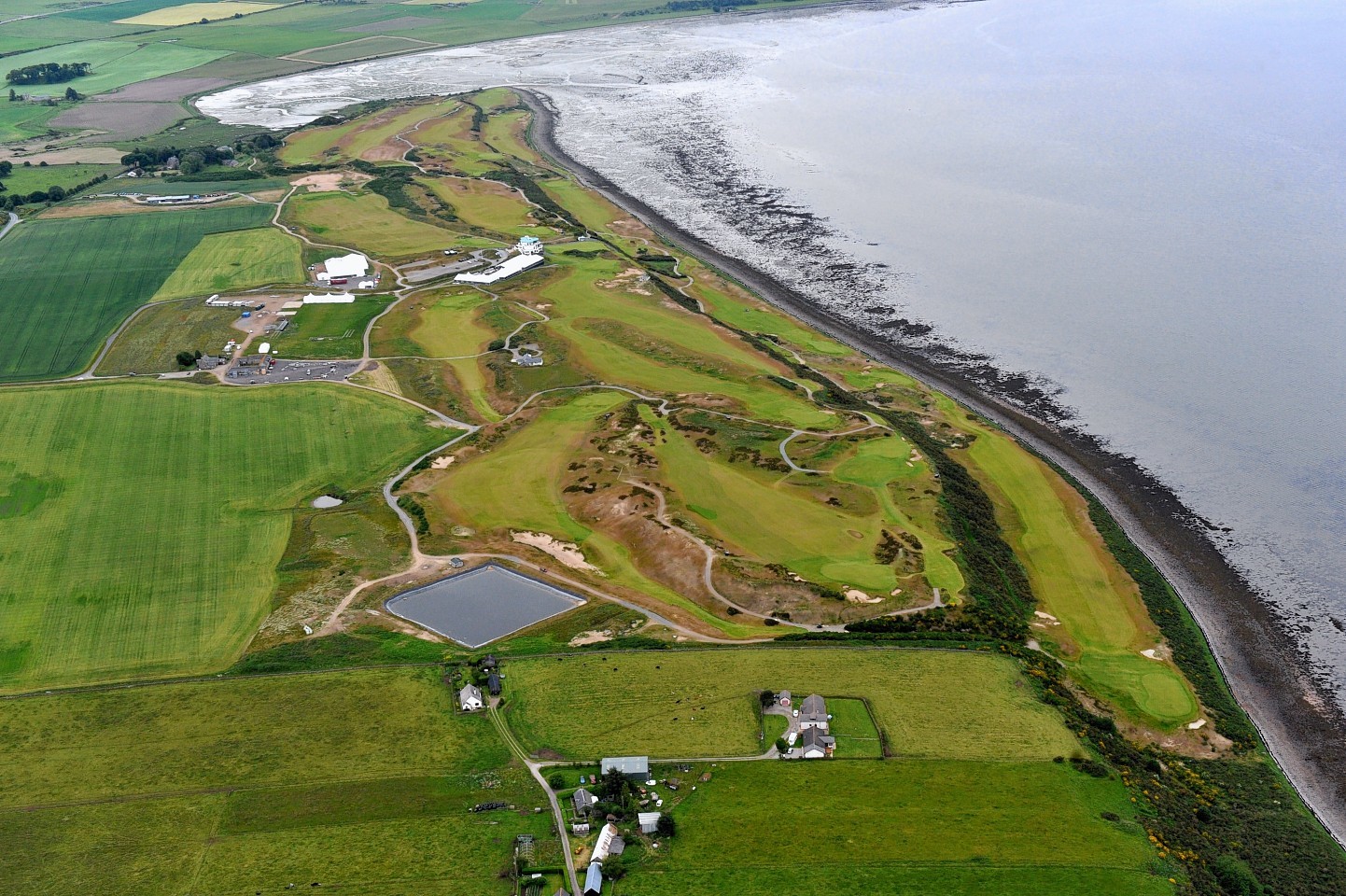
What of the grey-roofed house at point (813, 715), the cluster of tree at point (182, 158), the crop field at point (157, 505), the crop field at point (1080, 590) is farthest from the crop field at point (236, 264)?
the grey-roofed house at point (813, 715)

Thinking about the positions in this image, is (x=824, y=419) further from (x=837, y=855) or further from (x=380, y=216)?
(x=380, y=216)

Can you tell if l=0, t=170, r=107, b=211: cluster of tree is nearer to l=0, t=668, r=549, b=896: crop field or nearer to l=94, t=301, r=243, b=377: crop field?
l=94, t=301, r=243, b=377: crop field

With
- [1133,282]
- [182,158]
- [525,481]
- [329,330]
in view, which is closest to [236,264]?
[329,330]

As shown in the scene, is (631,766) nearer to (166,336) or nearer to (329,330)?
(329,330)

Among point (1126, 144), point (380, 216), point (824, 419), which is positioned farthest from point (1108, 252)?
point (380, 216)

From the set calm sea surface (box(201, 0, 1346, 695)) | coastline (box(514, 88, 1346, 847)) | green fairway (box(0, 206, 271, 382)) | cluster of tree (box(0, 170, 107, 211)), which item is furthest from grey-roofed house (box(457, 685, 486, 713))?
cluster of tree (box(0, 170, 107, 211))
